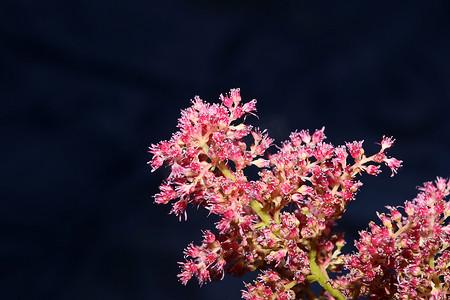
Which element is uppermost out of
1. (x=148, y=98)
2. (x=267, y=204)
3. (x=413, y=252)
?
A: (x=148, y=98)

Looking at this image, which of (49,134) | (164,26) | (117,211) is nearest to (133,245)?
(117,211)

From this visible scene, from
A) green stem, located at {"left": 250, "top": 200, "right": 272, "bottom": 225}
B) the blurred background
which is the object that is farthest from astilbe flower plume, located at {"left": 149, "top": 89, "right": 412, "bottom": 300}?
the blurred background

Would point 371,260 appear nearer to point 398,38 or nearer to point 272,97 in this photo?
point 272,97

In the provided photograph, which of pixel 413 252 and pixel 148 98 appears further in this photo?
pixel 148 98

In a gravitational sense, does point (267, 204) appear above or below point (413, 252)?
above

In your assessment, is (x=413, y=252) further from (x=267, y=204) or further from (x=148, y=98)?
(x=148, y=98)

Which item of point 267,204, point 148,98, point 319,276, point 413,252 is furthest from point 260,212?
point 148,98

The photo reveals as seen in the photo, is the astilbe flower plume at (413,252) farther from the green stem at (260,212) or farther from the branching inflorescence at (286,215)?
the green stem at (260,212)

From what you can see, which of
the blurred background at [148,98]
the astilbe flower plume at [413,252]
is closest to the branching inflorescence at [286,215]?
the astilbe flower plume at [413,252]
